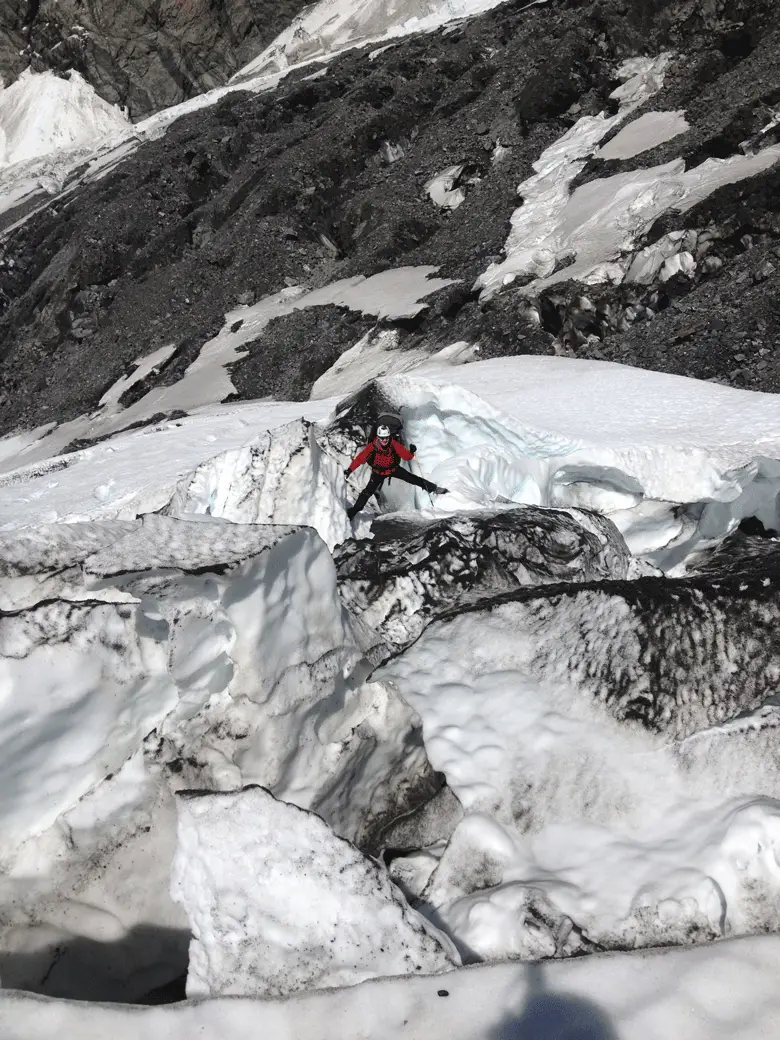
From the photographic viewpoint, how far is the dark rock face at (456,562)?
575 centimetres

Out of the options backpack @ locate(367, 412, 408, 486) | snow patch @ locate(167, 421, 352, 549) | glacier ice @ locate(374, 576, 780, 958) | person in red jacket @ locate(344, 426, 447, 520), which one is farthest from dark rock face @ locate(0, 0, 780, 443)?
glacier ice @ locate(374, 576, 780, 958)

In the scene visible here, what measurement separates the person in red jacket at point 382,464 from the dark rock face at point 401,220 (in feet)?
28.6

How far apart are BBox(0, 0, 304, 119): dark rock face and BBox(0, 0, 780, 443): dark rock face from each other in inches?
718

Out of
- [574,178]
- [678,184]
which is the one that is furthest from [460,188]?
[678,184]

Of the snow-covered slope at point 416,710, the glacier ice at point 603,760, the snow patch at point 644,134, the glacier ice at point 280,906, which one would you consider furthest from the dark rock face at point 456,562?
the snow patch at point 644,134

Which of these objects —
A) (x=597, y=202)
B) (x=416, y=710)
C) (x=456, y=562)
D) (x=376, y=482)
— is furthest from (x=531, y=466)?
(x=597, y=202)

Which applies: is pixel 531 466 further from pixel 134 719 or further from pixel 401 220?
pixel 401 220

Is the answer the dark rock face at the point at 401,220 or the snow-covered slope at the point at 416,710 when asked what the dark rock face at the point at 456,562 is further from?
the dark rock face at the point at 401,220

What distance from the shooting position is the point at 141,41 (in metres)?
53.8

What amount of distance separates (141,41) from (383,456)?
6086 cm

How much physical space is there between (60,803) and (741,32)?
31378 mm

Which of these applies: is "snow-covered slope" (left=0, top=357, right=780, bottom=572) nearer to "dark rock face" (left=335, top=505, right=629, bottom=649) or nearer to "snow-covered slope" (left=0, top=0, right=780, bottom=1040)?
"snow-covered slope" (left=0, top=0, right=780, bottom=1040)

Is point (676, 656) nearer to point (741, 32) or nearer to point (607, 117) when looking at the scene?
point (607, 117)

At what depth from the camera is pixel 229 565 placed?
13.3 feet
